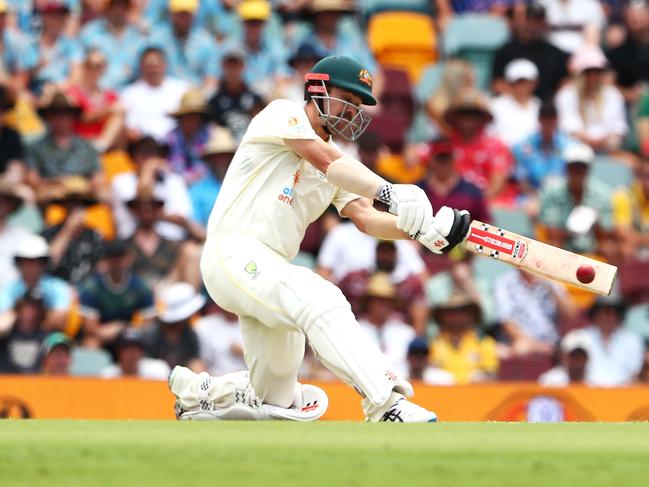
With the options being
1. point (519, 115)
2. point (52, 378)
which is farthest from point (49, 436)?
point (519, 115)

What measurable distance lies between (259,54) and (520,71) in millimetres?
2488

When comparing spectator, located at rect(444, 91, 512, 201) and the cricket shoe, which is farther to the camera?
spectator, located at rect(444, 91, 512, 201)

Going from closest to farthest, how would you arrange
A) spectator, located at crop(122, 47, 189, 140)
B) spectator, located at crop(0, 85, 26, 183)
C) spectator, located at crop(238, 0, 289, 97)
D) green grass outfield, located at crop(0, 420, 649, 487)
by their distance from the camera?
green grass outfield, located at crop(0, 420, 649, 487) → spectator, located at crop(0, 85, 26, 183) → spectator, located at crop(122, 47, 189, 140) → spectator, located at crop(238, 0, 289, 97)

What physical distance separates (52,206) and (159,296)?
1.28m

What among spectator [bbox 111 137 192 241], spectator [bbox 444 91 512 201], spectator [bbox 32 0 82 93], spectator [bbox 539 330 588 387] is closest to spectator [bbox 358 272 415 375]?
spectator [bbox 539 330 588 387]

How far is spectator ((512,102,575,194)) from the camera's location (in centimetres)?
1340

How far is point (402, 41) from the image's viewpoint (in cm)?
1464

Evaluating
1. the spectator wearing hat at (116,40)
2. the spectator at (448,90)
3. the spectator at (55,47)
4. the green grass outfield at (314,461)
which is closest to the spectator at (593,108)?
the spectator at (448,90)

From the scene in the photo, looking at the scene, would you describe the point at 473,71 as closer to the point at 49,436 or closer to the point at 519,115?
the point at 519,115

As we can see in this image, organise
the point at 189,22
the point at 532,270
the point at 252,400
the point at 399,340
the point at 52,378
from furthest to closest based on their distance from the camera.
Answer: the point at 189,22, the point at 399,340, the point at 52,378, the point at 252,400, the point at 532,270

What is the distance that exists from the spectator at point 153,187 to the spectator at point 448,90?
268cm

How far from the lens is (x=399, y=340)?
1142 centimetres

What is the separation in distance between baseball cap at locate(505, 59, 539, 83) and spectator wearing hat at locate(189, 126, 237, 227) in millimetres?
3009

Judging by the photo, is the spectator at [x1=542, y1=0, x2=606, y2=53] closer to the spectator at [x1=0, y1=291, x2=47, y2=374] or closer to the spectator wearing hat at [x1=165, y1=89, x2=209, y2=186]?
the spectator wearing hat at [x1=165, y1=89, x2=209, y2=186]
